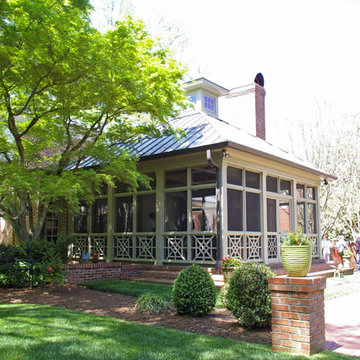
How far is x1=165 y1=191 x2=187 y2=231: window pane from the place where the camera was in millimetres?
11891

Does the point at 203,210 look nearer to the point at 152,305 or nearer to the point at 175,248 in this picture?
A: the point at 175,248

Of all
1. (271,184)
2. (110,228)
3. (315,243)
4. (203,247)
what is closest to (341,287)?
(271,184)

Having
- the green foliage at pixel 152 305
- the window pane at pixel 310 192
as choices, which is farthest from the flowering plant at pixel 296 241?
the window pane at pixel 310 192

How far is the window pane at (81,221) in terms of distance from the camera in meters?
14.8

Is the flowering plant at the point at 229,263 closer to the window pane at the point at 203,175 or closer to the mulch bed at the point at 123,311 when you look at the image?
the mulch bed at the point at 123,311

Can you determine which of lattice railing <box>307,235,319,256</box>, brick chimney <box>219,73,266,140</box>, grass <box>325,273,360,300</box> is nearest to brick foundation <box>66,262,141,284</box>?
grass <box>325,273,360,300</box>

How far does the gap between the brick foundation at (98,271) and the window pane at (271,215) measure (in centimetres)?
445

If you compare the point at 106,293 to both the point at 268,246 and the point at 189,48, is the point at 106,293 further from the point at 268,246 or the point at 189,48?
the point at 189,48

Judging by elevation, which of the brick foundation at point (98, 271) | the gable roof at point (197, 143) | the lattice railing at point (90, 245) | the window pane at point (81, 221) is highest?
the gable roof at point (197, 143)

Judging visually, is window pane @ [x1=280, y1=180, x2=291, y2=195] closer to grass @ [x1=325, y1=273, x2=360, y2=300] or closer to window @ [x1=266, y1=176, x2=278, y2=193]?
window @ [x1=266, y1=176, x2=278, y2=193]

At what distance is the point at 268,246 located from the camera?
12789 millimetres

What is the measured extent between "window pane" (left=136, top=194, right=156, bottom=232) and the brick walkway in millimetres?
5813

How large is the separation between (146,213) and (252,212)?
335 cm

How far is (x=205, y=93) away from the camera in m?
16.3
